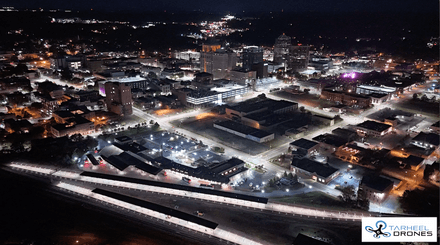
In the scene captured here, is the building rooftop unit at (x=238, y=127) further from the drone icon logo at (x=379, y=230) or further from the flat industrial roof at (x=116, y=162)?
the drone icon logo at (x=379, y=230)

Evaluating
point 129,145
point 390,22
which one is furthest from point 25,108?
point 390,22

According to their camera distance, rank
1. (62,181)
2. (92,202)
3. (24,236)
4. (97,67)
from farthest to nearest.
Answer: (97,67), (62,181), (92,202), (24,236)

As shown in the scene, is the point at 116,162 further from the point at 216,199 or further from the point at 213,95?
the point at 213,95

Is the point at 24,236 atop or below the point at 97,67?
below

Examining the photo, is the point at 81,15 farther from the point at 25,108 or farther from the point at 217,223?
the point at 217,223

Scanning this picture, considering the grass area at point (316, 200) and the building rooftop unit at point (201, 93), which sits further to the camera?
the building rooftop unit at point (201, 93)

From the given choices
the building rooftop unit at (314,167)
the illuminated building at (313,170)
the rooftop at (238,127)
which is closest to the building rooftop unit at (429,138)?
the illuminated building at (313,170)

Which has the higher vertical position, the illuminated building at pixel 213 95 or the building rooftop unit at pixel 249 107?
the illuminated building at pixel 213 95
